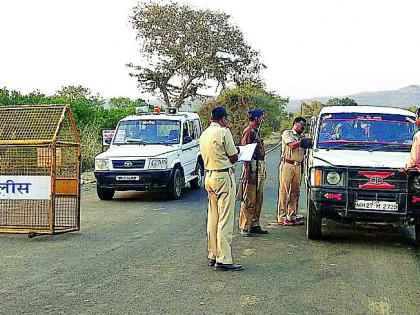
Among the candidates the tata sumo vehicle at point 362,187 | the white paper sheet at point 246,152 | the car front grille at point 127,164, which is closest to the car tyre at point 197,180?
the car front grille at point 127,164

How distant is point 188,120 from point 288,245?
7.87 m

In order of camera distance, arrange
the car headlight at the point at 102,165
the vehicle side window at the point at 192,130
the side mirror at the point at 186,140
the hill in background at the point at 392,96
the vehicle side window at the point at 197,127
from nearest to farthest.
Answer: the car headlight at the point at 102,165 < the side mirror at the point at 186,140 < the vehicle side window at the point at 192,130 < the vehicle side window at the point at 197,127 < the hill in background at the point at 392,96

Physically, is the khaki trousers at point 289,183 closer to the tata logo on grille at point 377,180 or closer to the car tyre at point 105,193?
the tata logo on grille at point 377,180

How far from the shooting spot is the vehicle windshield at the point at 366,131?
10555mm

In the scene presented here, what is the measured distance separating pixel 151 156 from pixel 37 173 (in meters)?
4.80

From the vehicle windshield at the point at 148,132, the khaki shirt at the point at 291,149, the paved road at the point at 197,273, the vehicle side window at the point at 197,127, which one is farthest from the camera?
the vehicle side window at the point at 197,127

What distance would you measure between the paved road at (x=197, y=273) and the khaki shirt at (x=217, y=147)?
127 centimetres

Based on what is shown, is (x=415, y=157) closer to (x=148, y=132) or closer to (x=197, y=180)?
(x=148, y=132)

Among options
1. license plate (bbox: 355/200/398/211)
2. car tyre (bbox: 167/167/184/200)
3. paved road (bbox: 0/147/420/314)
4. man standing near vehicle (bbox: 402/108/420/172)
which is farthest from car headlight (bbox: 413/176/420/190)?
car tyre (bbox: 167/167/184/200)

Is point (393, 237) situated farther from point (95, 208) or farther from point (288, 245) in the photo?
point (95, 208)

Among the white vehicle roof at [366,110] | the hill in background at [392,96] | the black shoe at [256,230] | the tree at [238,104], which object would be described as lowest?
the black shoe at [256,230]

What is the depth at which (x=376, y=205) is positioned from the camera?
368 inches

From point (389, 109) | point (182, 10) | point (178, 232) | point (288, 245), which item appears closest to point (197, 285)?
point (288, 245)

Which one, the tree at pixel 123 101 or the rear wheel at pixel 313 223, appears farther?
the tree at pixel 123 101
